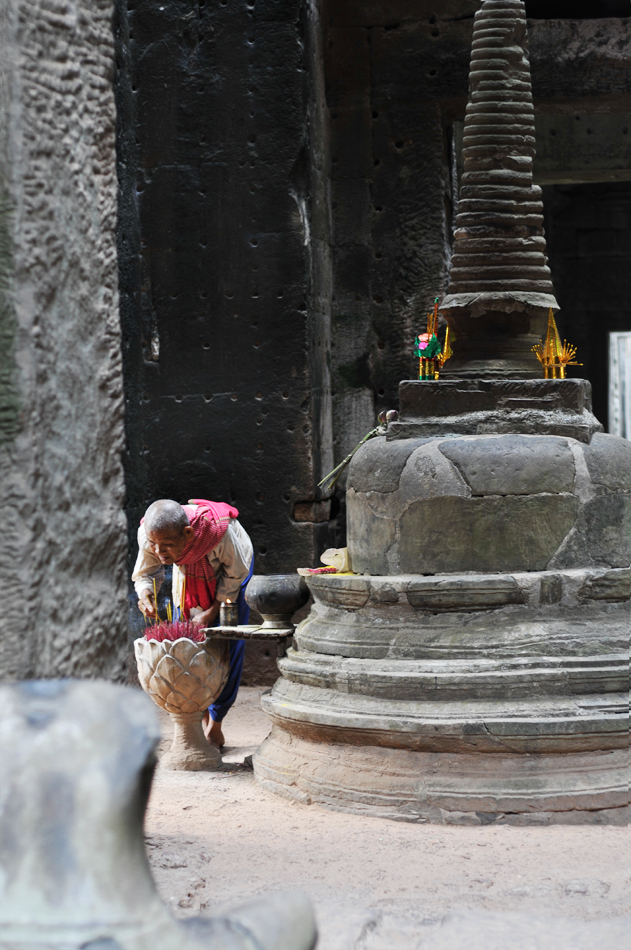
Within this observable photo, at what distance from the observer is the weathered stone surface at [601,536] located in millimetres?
4504

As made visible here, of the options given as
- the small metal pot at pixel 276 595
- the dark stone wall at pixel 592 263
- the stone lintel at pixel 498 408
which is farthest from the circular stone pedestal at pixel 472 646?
the dark stone wall at pixel 592 263

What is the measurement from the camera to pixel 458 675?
13.8 ft

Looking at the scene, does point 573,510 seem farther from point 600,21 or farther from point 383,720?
point 600,21

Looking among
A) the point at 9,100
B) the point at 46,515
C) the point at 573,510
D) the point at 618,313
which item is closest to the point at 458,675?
the point at 573,510

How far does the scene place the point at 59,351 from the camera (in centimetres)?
184

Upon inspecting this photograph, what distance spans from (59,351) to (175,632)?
132 inches

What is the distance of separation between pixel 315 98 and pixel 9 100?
566 centimetres

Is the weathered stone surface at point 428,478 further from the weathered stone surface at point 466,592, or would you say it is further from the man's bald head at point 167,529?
the man's bald head at point 167,529

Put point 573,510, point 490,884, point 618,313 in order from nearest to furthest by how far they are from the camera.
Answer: point 490,884 → point 573,510 → point 618,313

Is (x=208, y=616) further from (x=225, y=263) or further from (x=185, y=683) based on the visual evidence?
(x=225, y=263)

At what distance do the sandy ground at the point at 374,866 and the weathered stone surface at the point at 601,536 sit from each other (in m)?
1.08

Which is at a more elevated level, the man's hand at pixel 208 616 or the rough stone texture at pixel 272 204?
the rough stone texture at pixel 272 204

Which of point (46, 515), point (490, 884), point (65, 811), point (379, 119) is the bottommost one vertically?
point (490, 884)

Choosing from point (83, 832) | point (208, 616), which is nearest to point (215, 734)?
point (208, 616)
